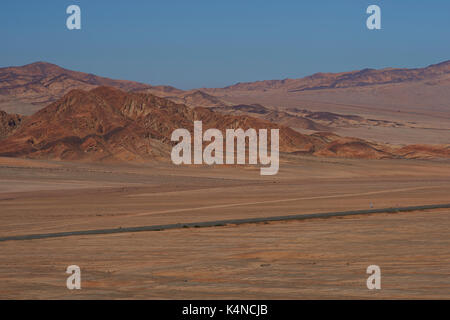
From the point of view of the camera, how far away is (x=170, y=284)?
12898 mm

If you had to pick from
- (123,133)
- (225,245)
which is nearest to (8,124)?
(123,133)

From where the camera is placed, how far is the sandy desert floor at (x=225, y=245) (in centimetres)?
1247

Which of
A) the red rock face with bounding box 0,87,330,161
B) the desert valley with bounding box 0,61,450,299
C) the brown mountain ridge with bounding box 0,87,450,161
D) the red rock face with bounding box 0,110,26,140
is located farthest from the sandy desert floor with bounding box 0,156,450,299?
the red rock face with bounding box 0,110,26,140

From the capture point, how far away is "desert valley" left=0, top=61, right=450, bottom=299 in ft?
43.2

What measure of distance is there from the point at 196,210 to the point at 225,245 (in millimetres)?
10508

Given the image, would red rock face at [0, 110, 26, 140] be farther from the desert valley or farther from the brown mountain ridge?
the brown mountain ridge

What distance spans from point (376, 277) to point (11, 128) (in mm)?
63855

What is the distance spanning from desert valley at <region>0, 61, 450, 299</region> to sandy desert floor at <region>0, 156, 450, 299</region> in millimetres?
58

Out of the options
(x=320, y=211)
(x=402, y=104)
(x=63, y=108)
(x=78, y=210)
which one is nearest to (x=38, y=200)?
(x=78, y=210)

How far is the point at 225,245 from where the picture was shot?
59.0 feet

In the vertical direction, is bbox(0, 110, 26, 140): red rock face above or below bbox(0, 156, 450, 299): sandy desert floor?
above

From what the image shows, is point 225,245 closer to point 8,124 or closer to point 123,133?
point 123,133

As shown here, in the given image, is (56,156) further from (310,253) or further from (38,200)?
(310,253)

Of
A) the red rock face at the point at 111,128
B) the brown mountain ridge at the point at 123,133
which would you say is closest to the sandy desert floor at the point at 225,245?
the red rock face at the point at 111,128
